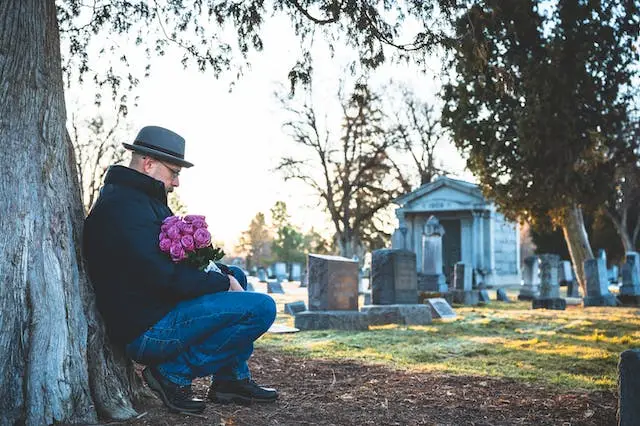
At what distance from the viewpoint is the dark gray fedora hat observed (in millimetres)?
3760

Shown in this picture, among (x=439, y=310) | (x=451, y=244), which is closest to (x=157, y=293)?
(x=439, y=310)

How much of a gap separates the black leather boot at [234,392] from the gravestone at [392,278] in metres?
8.99

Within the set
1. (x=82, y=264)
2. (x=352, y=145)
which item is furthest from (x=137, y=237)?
(x=352, y=145)

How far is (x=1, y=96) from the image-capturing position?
3566 mm

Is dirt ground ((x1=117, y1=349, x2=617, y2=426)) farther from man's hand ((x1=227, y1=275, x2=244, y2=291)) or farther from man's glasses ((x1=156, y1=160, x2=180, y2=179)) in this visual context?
man's glasses ((x1=156, y1=160, x2=180, y2=179))

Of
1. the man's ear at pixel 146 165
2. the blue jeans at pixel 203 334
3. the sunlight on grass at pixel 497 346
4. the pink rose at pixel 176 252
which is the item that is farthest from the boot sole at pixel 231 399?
the sunlight on grass at pixel 497 346

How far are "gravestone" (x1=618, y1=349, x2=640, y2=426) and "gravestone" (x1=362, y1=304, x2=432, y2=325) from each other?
9.20m

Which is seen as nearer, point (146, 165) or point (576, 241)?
point (146, 165)

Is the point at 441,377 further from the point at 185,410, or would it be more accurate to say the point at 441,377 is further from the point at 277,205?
the point at 277,205

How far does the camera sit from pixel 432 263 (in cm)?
2139

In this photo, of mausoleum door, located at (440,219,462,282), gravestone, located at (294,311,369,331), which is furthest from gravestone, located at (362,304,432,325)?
mausoleum door, located at (440,219,462,282)

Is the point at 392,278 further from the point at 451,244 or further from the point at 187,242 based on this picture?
the point at 451,244

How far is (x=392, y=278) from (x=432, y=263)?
8.74m

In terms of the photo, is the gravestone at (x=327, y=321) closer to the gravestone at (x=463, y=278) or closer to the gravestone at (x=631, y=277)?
the gravestone at (x=463, y=278)
